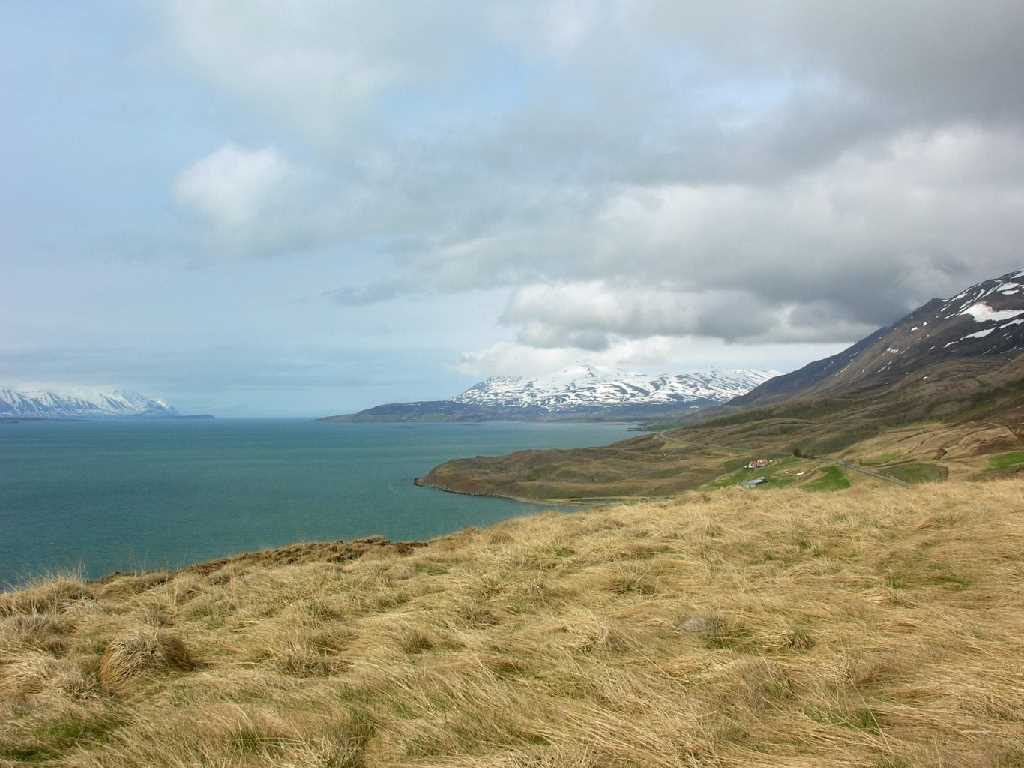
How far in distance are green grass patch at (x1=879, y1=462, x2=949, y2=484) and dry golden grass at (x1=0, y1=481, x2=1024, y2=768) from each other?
5605cm

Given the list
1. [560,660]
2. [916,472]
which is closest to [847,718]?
[560,660]

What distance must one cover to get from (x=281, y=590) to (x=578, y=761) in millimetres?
8742

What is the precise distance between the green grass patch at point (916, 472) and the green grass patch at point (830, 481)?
4.70 meters

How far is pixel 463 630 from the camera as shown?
8.26m

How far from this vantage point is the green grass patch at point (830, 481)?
208 feet

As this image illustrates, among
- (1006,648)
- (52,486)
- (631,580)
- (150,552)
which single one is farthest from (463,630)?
(52,486)

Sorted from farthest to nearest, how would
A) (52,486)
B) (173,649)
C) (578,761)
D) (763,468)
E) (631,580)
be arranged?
1. (52,486)
2. (763,468)
3. (631,580)
4. (173,649)
5. (578,761)

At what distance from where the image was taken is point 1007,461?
182 feet

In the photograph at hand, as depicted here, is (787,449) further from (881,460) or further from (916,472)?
(916,472)

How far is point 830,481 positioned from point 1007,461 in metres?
16.6

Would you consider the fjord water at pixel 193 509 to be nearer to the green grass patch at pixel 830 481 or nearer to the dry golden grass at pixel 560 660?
the dry golden grass at pixel 560 660

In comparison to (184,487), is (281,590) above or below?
above

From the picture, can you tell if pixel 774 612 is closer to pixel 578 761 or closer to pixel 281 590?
pixel 578 761

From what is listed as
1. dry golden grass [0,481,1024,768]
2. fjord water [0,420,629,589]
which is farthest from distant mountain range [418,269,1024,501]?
dry golden grass [0,481,1024,768]
